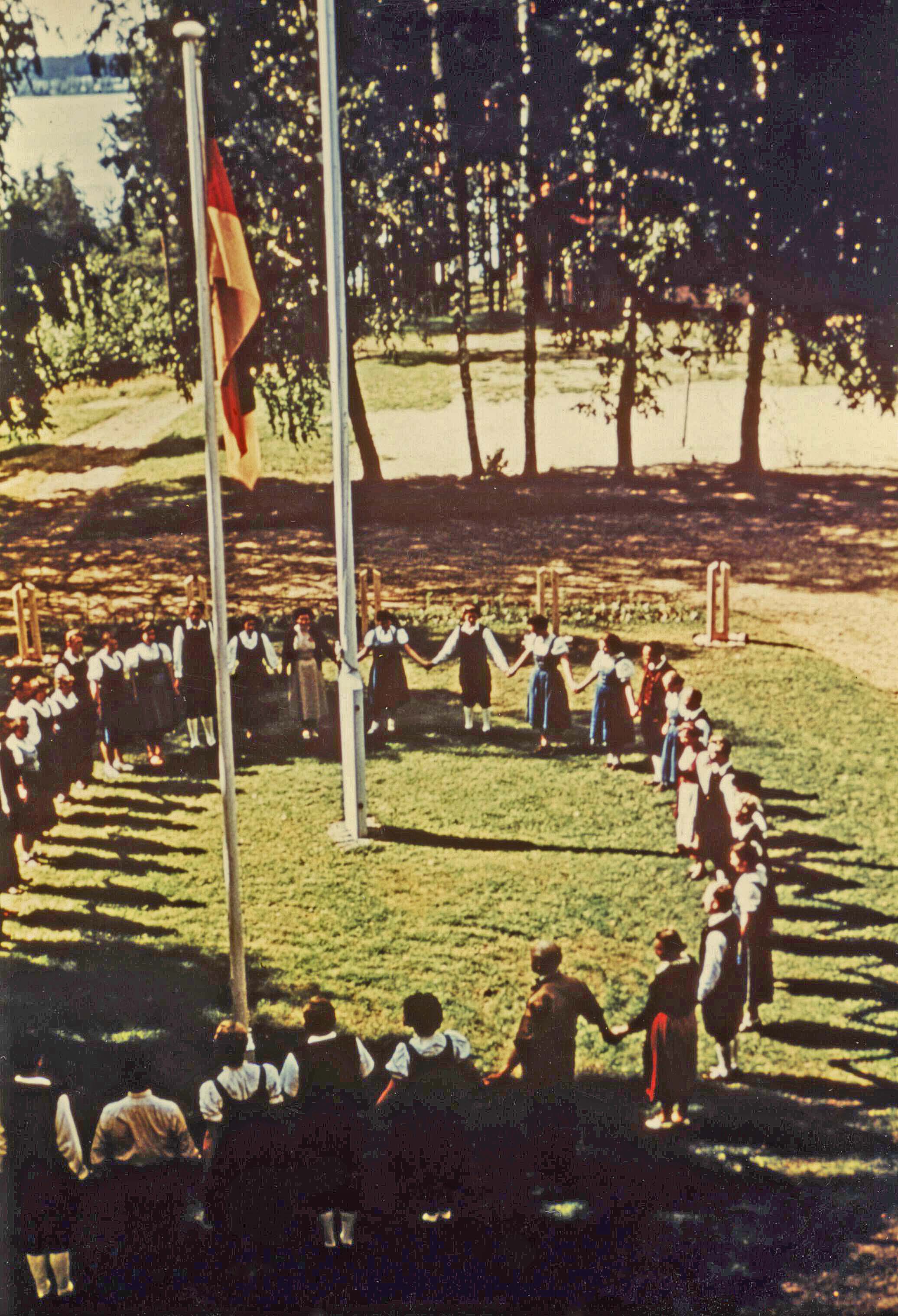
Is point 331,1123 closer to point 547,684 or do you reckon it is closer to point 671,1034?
point 671,1034

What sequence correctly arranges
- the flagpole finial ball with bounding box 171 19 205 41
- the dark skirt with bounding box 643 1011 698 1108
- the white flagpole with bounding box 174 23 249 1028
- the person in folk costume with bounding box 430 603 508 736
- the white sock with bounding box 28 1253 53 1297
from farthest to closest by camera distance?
the person in folk costume with bounding box 430 603 508 736 < the white sock with bounding box 28 1253 53 1297 < the dark skirt with bounding box 643 1011 698 1108 < the white flagpole with bounding box 174 23 249 1028 < the flagpole finial ball with bounding box 171 19 205 41

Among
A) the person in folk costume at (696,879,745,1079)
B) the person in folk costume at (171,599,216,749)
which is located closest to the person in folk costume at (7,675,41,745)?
the person in folk costume at (171,599,216,749)

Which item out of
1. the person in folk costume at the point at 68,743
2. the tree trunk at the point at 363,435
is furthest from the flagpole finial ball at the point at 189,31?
the person in folk costume at the point at 68,743

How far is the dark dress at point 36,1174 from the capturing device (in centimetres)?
705

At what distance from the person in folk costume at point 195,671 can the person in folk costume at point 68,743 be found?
61cm

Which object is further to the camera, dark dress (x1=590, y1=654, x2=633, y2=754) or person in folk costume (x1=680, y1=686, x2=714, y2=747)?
dark dress (x1=590, y1=654, x2=633, y2=754)

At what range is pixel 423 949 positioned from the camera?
7.34m

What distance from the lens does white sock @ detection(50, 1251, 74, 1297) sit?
7086 millimetres

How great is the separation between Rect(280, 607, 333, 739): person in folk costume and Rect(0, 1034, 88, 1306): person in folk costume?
236cm

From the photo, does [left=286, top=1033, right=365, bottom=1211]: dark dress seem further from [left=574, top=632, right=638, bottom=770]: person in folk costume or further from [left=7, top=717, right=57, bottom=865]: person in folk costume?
[left=574, top=632, right=638, bottom=770]: person in folk costume

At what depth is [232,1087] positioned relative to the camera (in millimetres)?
7141

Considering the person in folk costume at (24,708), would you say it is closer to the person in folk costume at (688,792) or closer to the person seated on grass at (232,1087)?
the person seated on grass at (232,1087)

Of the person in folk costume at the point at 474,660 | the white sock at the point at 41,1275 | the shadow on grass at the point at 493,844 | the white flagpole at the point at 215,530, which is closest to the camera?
the white flagpole at the point at 215,530

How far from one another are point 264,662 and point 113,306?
2289 millimetres
